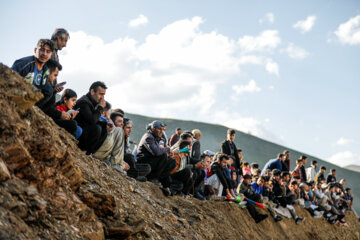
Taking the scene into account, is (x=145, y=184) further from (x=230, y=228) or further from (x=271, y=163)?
(x=271, y=163)

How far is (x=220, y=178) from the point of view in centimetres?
957

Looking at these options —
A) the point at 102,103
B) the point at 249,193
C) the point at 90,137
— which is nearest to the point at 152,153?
the point at 102,103

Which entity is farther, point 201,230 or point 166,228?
point 201,230

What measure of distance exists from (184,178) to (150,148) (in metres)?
1.25

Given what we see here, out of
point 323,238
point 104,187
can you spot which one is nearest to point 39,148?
point 104,187

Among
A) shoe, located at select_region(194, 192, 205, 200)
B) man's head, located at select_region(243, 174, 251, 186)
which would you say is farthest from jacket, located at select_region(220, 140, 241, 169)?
shoe, located at select_region(194, 192, 205, 200)

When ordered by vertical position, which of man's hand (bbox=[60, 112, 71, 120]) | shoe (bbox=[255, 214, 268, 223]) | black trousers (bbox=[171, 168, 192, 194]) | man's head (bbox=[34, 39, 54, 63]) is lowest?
shoe (bbox=[255, 214, 268, 223])

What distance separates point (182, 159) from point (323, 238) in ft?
31.8

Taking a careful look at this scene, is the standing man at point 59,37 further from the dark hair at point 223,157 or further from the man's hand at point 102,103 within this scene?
the dark hair at point 223,157

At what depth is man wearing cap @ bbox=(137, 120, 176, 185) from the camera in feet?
24.5

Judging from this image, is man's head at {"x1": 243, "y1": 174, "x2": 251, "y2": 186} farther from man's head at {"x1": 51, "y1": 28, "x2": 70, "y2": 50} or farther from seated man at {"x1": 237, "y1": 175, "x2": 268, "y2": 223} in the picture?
man's head at {"x1": 51, "y1": 28, "x2": 70, "y2": 50}

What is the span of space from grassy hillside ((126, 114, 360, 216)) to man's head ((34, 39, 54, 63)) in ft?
85.9

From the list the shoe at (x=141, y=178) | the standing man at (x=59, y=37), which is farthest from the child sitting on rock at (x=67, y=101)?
the shoe at (x=141, y=178)

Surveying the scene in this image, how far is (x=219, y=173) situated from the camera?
9.51m
